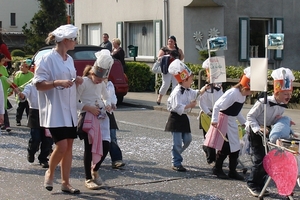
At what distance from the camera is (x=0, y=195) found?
688cm

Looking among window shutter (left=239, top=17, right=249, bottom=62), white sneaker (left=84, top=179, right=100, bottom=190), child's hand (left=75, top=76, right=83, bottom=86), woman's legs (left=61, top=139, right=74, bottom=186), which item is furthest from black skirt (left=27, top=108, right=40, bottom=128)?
window shutter (left=239, top=17, right=249, bottom=62)

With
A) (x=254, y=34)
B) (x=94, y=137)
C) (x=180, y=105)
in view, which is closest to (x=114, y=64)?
(x=254, y=34)

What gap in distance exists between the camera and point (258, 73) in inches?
257

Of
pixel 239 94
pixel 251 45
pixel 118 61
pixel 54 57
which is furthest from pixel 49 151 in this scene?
pixel 251 45

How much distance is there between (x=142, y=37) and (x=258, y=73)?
1589cm

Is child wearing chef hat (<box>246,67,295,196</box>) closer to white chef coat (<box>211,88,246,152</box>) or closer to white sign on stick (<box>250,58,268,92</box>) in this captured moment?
white sign on stick (<box>250,58,268,92</box>)

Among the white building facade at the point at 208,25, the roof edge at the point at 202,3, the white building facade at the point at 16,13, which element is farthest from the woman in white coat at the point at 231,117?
the white building facade at the point at 16,13

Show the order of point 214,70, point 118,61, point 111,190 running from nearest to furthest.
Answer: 1. point 111,190
2. point 214,70
3. point 118,61

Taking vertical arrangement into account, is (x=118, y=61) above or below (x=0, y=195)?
above

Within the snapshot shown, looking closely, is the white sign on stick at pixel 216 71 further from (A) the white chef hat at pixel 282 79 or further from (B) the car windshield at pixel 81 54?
(B) the car windshield at pixel 81 54

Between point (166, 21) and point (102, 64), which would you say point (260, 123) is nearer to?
point (102, 64)

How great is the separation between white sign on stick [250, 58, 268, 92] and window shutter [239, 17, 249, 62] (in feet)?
44.8

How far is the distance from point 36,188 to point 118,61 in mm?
9052

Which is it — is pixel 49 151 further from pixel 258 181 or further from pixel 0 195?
pixel 258 181
